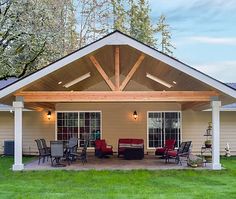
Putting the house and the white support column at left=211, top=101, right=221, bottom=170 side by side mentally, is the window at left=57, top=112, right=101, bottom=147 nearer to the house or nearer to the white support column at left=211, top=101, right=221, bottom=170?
the house

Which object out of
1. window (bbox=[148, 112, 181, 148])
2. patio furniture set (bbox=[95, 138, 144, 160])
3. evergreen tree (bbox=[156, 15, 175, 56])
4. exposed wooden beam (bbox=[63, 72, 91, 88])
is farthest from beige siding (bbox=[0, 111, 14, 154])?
evergreen tree (bbox=[156, 15, 175, 56])

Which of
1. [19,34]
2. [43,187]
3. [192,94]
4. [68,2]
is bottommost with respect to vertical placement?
[43,187]

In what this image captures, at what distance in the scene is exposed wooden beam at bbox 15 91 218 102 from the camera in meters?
11.5

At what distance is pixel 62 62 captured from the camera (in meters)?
10.9

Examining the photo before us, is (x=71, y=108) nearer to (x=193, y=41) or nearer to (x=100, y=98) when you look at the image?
(x=100, y=98)

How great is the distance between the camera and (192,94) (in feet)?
38.5

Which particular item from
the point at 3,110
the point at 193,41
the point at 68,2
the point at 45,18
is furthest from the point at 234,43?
the point at 3,110

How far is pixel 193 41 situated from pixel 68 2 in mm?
9585

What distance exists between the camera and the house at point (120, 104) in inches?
452

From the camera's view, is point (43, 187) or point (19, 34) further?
point (19, 34)

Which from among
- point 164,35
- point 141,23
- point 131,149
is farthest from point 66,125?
point 164,35

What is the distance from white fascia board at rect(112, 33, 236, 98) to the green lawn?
7.42ft

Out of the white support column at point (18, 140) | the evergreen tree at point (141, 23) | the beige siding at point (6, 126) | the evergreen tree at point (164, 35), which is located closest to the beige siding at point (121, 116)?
the beige siding at point (6, 126)

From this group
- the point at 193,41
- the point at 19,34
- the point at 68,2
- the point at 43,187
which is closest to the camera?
the point at 43,187
